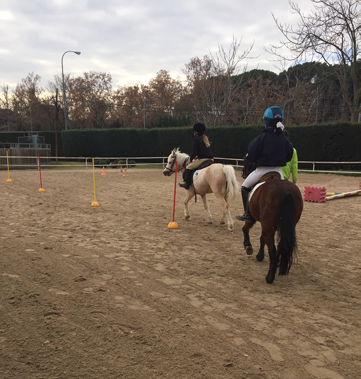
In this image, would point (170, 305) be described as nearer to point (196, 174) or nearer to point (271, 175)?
point (271, 175)

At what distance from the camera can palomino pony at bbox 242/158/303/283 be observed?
4398 mm

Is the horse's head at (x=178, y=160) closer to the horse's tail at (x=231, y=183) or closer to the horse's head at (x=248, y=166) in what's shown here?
the horse's tail at (x=231, y=183)

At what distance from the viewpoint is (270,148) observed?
16.5 ft

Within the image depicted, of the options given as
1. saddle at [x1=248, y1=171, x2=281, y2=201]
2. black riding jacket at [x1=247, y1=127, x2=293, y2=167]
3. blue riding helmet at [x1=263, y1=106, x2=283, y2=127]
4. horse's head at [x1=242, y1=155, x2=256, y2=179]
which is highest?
blue riding helmet at [x1=263, y1=106, x2=283, y2=127]

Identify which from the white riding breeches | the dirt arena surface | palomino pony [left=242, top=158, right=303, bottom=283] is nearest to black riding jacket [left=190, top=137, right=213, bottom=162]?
the dirt arena surface

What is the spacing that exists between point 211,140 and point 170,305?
23363 millimetres

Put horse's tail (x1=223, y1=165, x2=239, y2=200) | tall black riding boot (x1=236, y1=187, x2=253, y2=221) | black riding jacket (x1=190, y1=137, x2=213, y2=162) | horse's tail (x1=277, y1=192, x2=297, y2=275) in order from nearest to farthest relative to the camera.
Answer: horse's tail (x1=277, y1=192, x2=297, y2=275) → tall black riding boot (x1=236, y1=187, x2=253, y2=221) → horse's tail (x1=223, y1=165, x2=239, y2=200) → black riding jacket (x1=190, y1=137, x2=213, y2=162)

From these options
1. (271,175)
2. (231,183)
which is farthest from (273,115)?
(231,183)

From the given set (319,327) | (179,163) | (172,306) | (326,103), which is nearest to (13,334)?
(172,306)

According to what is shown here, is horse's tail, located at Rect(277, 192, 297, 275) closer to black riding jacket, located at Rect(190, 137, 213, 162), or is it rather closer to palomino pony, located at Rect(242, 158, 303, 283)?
palomino pony, located at Rect(242, 158, 303, 283)

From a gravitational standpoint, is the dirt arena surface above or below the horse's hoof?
below

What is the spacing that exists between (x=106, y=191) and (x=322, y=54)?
1968 centimetres

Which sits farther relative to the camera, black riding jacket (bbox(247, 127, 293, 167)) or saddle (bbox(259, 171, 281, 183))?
saddle (bbox(259, 171, 281, 183))

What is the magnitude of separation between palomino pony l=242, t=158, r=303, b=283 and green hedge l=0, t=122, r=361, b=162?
745 inches
